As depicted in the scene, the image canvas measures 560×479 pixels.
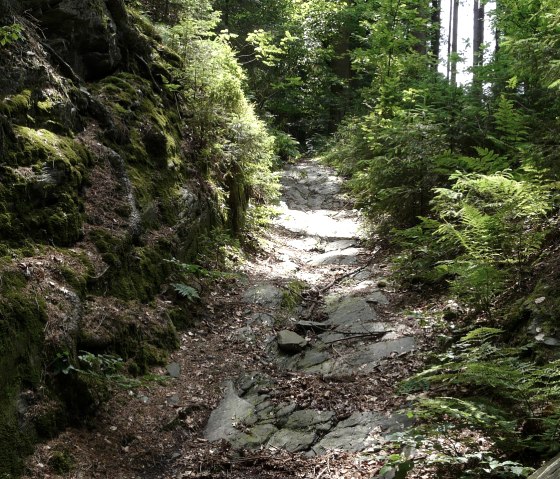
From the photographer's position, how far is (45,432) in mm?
4133

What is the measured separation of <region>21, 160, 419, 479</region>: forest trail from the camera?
4445 millimetres

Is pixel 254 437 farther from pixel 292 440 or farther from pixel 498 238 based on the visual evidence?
pixel 498 238

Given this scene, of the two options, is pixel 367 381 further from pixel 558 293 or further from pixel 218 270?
pixel 218 270

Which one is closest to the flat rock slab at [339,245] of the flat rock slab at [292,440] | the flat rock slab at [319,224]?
the flat rock slab at [319,224]

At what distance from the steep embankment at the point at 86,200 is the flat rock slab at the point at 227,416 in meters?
1.02

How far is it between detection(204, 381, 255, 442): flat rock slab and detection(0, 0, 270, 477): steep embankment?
1017 mm

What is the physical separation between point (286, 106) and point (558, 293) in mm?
18309

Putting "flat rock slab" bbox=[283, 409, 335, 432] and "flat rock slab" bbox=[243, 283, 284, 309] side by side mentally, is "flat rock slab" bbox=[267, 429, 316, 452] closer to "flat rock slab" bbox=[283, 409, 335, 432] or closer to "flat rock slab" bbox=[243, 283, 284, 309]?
"flat rock slab" bbox=[283, 409, 335, 432]

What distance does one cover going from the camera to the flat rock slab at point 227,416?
5039 millimetres

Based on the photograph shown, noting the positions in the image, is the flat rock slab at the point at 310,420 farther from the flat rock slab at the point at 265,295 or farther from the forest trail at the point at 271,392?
the flat rock slab at the point at 265,295

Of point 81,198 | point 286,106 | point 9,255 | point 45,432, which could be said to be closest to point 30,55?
point 81,198

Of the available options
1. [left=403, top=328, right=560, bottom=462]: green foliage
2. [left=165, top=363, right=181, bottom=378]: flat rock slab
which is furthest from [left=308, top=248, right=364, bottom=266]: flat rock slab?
[left=403, top=328, right=560, bottom=462]: green foliage

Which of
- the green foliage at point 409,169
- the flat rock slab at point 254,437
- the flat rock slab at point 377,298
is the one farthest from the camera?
the green foliage at point 409,169

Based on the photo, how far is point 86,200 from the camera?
630 centimetres
